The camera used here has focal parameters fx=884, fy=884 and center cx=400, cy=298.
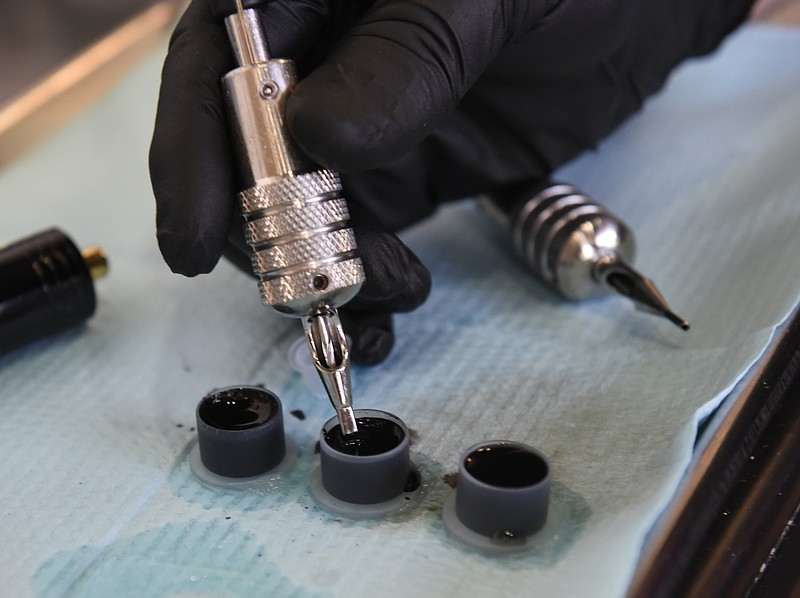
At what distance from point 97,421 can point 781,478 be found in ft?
1.66

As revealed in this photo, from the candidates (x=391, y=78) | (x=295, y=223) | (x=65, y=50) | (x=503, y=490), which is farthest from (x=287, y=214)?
(x=65, y=50)

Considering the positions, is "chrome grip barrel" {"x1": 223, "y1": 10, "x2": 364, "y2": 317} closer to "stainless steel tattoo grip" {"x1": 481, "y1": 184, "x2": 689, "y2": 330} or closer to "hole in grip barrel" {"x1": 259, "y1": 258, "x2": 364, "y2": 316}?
"hole in grip barrel" {"x1": 259, "y1": 258, "x2": 364, "y2": 316}

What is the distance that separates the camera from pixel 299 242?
0.56m

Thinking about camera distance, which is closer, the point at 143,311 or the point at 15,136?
the point at 143,311

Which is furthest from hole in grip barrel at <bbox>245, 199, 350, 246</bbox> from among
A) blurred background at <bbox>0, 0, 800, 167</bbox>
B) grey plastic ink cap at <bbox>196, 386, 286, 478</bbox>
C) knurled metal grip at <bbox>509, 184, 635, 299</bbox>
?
blurred background at <bbox>0, 0, 800, 167</bbox>

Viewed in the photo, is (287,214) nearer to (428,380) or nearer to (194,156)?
(194,156)

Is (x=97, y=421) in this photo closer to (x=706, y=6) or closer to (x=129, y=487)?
(x=129, y=487)

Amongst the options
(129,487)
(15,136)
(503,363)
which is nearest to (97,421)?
(129,487)

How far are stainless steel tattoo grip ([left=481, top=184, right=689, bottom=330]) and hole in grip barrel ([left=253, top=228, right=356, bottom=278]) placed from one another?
291mm

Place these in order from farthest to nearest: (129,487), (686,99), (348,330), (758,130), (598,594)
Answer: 1. (686,99)
2. (758,130)
3. (348,330)
4. (129,487)
5. (598,594)

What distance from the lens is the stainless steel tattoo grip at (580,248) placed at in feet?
2.52

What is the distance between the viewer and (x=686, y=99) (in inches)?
45.1

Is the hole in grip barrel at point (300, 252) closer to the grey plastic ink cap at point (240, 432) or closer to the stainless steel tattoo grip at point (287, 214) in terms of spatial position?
the stainless steel tattoo grip at point (287, 214)

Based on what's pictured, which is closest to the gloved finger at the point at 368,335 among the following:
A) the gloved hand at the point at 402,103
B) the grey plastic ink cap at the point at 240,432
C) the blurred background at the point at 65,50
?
the gloved hand at the point at 402,103
